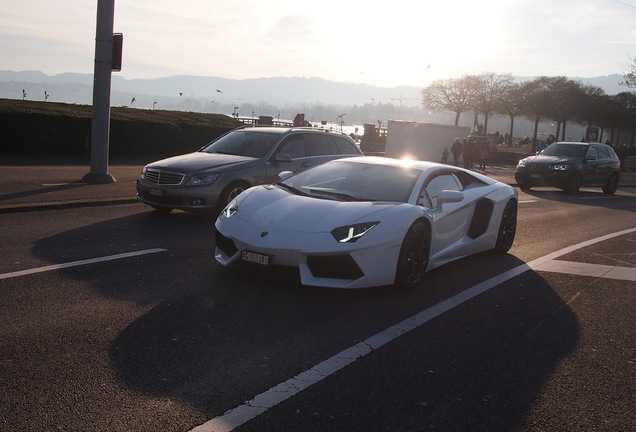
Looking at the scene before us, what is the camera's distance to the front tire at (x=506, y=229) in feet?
28.1

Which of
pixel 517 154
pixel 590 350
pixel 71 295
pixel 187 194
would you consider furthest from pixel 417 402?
pixel 517 154

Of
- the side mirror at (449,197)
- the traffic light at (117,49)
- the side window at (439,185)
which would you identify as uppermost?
the traffic light at (117,49)

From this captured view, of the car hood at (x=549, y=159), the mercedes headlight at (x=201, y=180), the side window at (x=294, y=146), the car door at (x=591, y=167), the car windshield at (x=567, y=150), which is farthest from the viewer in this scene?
the car windshield at (x=567, y=150)

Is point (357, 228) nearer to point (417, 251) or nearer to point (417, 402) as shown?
point (417, 251)

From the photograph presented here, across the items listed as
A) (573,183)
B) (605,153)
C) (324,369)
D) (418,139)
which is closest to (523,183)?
(573,183)

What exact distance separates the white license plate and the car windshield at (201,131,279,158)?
5320 millimetres

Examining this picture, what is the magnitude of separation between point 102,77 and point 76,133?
223 inches

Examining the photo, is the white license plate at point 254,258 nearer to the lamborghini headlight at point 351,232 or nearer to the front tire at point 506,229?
the lamborghini headlight at point 351,232

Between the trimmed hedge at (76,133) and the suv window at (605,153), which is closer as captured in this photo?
the trimmed hedge at (76,133)

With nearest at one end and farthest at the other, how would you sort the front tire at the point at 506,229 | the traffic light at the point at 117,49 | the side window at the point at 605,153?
the front tire at the point at 506,229 → the traffic light at the point at 117,49 → the side window at the point at 605,153

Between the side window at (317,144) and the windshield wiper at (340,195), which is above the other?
the side window at (317,144)

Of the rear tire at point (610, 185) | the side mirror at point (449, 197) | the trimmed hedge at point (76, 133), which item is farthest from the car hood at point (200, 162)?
the rear tire at point (610, 185)

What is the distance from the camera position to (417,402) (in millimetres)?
3807

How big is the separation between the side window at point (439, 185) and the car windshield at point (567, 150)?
609 inches
